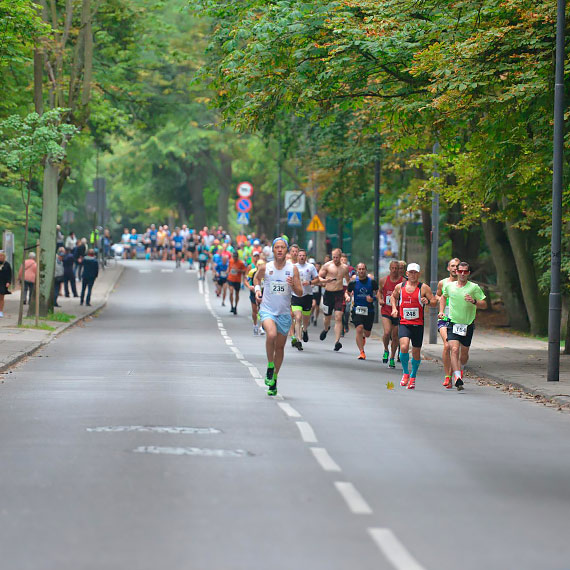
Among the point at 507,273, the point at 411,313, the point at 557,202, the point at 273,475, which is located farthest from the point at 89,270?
the point at 273,475

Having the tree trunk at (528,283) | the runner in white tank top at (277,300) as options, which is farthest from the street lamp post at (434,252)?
the runner in white tank top at (277,300)

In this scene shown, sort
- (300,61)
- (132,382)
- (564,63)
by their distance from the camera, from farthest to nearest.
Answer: (300,61), (564,63), (132,382)

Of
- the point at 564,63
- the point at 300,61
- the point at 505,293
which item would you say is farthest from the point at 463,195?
the point at 505,293

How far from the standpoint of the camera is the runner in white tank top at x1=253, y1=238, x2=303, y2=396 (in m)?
16.8

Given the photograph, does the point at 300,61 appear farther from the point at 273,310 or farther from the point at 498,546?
the point at 498,546

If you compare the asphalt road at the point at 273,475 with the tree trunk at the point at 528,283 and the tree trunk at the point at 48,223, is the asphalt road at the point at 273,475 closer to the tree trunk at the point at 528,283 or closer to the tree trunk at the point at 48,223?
the tree trunk at the point at 48,223

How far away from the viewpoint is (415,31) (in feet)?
71.9

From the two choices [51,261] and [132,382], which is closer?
[132,382]

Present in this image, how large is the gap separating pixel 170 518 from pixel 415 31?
15.2 m

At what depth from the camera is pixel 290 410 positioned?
577 inches

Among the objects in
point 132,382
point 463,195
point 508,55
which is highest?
point 508,55

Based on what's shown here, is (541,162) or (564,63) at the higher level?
(564,63)

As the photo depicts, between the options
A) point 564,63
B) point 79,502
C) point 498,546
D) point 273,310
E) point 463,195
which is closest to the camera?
point 498,546

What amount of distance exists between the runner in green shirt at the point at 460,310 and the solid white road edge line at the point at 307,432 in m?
5.94
